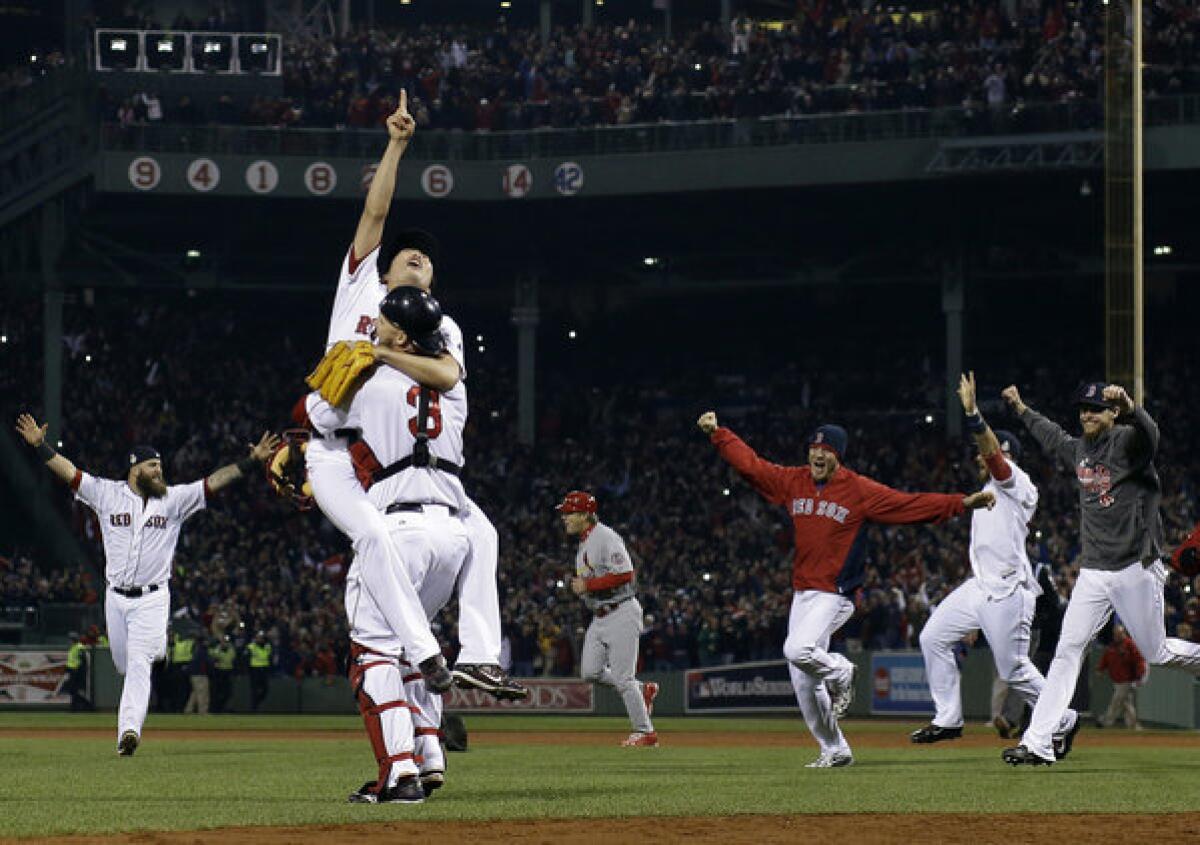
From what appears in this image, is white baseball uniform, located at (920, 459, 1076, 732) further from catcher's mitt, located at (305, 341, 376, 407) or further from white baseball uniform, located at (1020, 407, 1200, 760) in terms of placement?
catcher's mitt, located at (305, 341, 376, 407)

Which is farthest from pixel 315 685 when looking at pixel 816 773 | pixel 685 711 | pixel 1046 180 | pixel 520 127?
pixel 816 773

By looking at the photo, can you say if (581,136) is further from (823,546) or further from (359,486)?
(359,486)

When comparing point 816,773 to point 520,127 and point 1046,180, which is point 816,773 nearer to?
point 1046,180

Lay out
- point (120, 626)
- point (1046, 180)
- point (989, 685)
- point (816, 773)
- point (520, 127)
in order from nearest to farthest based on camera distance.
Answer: point (816, 773), point (120, 626), point (989, 685), point (1046, 180), point (520, 127)

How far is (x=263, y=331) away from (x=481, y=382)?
5854 mm

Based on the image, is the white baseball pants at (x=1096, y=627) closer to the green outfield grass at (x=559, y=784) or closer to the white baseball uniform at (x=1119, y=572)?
the white baseball uniform at (x=1119, y=572)

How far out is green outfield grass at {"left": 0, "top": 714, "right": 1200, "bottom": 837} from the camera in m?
10.5

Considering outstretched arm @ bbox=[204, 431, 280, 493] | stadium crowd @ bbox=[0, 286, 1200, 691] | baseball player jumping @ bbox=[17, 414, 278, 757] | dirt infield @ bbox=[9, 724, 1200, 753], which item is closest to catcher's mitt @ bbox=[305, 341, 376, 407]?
outstretched arm @ bbox=[204, 431, 280, 493]

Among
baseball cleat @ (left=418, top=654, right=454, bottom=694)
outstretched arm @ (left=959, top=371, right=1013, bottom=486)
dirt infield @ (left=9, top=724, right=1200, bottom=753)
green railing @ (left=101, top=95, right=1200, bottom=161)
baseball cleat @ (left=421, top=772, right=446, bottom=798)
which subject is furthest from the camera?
green railing @ (left=101, top=95, right=1200, bottom=161)

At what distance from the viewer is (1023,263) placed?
43500mm

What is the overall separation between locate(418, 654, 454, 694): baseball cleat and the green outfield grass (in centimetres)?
65

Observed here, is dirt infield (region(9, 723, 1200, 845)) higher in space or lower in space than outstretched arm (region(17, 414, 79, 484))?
lower

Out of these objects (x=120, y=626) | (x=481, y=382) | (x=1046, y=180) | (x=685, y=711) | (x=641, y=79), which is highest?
(x=641, y=79)

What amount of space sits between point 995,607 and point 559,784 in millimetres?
5495
